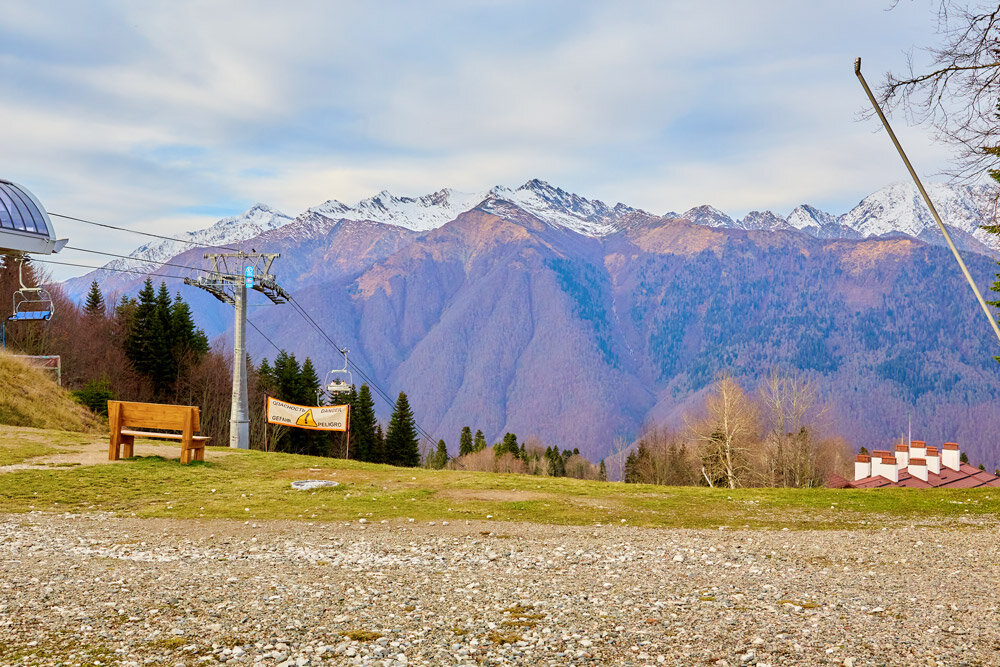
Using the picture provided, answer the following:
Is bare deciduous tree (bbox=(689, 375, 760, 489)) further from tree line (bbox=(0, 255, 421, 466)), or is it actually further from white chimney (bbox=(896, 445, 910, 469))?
tree line (bbox=(0, 255, 421, 466))

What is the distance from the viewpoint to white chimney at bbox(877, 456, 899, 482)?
186 feet

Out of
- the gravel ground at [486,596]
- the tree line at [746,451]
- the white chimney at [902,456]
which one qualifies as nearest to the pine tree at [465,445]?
the tree line at [746,451]

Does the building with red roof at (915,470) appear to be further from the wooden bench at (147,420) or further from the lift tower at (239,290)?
the wooden bench at (147,420)

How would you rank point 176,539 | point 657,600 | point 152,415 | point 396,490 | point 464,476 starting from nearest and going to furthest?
point 657,600 < point 176,539 < point 396,490 < point 152,415 < point 464,476

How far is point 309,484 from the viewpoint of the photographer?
19.5 metres

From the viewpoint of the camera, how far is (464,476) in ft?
75.4

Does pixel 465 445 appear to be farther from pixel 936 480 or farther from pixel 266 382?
pixel 936 480

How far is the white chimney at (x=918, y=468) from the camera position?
187 ft

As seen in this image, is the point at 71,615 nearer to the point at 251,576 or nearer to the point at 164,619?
the point at 164,619

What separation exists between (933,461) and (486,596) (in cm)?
6067

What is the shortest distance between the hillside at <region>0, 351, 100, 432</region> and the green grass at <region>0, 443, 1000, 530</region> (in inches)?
528

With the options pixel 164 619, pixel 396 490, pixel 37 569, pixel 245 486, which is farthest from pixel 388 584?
pixel 245 486

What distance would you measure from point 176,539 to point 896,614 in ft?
37.2

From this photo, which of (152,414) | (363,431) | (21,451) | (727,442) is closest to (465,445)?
(363,431)
